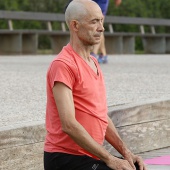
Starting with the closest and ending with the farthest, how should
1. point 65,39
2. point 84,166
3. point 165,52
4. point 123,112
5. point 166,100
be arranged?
point 84,166
point 123,112
point 166,100
point 65,39
point 165,52

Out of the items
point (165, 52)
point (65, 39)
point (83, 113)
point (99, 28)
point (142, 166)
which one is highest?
point (99, 28)

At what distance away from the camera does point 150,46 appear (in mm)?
28547

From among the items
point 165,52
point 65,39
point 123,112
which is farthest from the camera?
point 165,52

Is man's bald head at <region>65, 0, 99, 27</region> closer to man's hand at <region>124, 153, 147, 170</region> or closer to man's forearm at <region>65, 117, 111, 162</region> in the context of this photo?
man's forearm at <region>65, 117, 111, 162</region>

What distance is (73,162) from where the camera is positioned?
477 cm

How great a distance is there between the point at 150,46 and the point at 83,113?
78.2 feet

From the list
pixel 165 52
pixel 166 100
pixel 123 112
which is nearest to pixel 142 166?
pixel 123 112

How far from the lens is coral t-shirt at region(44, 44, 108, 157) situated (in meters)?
4.78

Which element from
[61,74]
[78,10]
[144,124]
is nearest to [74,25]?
[78,10]

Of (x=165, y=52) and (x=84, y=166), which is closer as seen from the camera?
(x=84, y=166)

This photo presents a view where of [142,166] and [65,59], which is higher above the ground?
[65,59]

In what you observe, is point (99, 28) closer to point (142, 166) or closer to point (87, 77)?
point (87, 77)

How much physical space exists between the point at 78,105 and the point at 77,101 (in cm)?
2

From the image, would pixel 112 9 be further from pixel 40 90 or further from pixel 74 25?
pixel 74 25
